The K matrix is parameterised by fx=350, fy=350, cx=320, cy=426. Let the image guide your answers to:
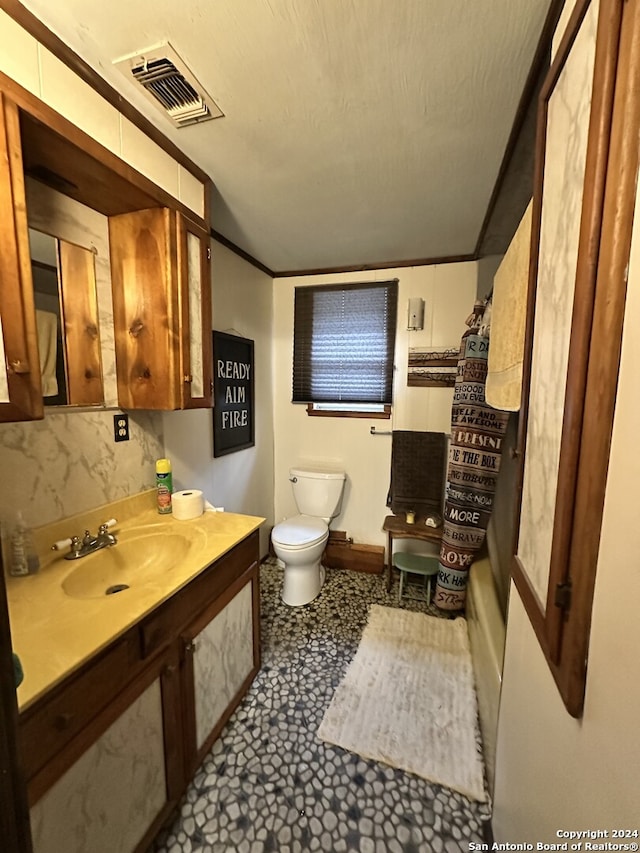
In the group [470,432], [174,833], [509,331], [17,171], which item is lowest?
[174,833]

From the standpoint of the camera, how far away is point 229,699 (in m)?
1.47

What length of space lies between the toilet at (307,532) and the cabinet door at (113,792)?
3.79 ft

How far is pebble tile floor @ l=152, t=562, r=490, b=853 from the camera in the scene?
3.67ft

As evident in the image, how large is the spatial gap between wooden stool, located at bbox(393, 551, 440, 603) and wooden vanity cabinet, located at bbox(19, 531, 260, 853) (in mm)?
1273

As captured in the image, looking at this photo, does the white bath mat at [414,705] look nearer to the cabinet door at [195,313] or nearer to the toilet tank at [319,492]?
the toilet tank at [319,492]

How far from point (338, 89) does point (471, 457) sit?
64.6 inches

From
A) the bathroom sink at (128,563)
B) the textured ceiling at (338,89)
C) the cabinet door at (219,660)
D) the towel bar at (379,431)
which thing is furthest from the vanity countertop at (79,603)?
the textured ceiling at (338,89)

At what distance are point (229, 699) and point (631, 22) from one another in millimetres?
2130

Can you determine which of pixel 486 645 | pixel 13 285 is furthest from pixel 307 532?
pixel 13 285

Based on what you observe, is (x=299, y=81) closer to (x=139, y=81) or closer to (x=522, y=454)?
(x=139, y=81)

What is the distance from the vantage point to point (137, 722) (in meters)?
0.99

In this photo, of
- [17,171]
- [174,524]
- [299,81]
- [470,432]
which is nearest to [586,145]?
[299,81]

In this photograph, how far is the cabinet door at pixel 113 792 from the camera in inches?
31.3

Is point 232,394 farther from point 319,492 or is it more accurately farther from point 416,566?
point 416,566
